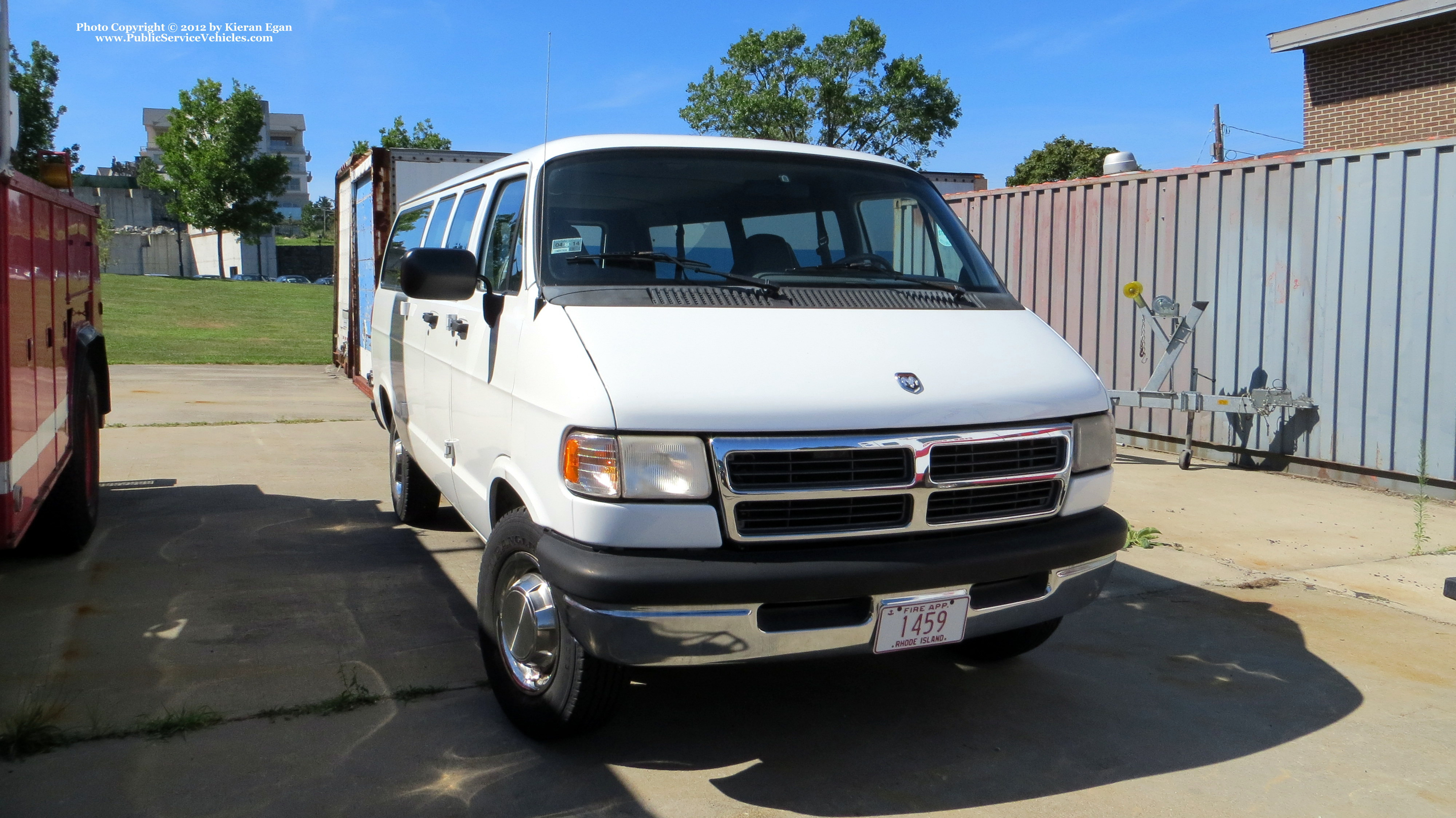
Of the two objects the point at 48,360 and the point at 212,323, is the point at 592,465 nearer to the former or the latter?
the point at 48,360

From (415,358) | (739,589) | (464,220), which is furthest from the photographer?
(415,358)

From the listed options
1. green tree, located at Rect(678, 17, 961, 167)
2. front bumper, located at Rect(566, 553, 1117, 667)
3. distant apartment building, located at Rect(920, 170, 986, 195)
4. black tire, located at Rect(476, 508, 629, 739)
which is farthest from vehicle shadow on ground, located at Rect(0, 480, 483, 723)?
green tree, located at Rect(678, 17, 961, 167)

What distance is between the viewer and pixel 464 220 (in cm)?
492

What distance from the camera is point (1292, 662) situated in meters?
4.38

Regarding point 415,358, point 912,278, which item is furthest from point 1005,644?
point 415,358

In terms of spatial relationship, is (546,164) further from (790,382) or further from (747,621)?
(747,621)

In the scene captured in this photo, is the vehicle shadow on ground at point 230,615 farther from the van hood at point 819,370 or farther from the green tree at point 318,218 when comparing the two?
the green tree at point 318,218

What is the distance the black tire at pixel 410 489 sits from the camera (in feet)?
20.9

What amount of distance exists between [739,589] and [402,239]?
4.41 metres

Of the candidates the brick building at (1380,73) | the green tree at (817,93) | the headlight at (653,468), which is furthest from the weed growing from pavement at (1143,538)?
the green tree at (817,93)

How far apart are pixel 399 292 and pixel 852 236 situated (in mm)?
2890

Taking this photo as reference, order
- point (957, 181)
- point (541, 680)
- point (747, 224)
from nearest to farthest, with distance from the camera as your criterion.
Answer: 1. point (541, 680)
2. point (747, 224)
3. point (957, 181)

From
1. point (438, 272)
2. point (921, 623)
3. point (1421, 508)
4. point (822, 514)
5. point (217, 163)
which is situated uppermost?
point (217, 163)

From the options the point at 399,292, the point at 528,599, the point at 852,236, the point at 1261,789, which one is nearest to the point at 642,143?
the point at 852,236
